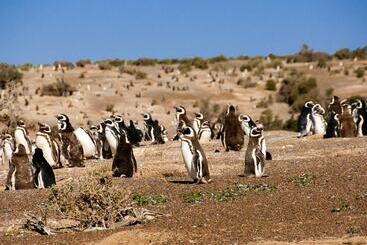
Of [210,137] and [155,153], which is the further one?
[210,137]

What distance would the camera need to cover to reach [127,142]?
56.2 ft

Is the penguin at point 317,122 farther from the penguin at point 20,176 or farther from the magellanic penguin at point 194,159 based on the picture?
the penguin at point 20,176

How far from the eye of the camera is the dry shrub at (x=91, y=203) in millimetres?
10930

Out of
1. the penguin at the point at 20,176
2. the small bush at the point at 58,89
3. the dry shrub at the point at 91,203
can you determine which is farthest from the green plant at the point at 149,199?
the small bush at the point at 58,89

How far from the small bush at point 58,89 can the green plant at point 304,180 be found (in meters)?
34.5

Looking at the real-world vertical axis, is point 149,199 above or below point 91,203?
below

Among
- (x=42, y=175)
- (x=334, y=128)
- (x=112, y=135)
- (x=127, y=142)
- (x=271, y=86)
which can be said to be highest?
(x=271, y=86)

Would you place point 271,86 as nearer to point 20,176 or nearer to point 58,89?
point 58,89

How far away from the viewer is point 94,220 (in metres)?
10.9

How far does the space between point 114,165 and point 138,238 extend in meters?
7.16

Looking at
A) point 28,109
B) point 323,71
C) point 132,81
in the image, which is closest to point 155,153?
point 28,109

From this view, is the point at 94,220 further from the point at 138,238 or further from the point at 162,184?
the point at 162,184

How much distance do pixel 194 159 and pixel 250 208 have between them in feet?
12.5

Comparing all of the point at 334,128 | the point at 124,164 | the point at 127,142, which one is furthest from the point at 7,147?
the point at 334,128
